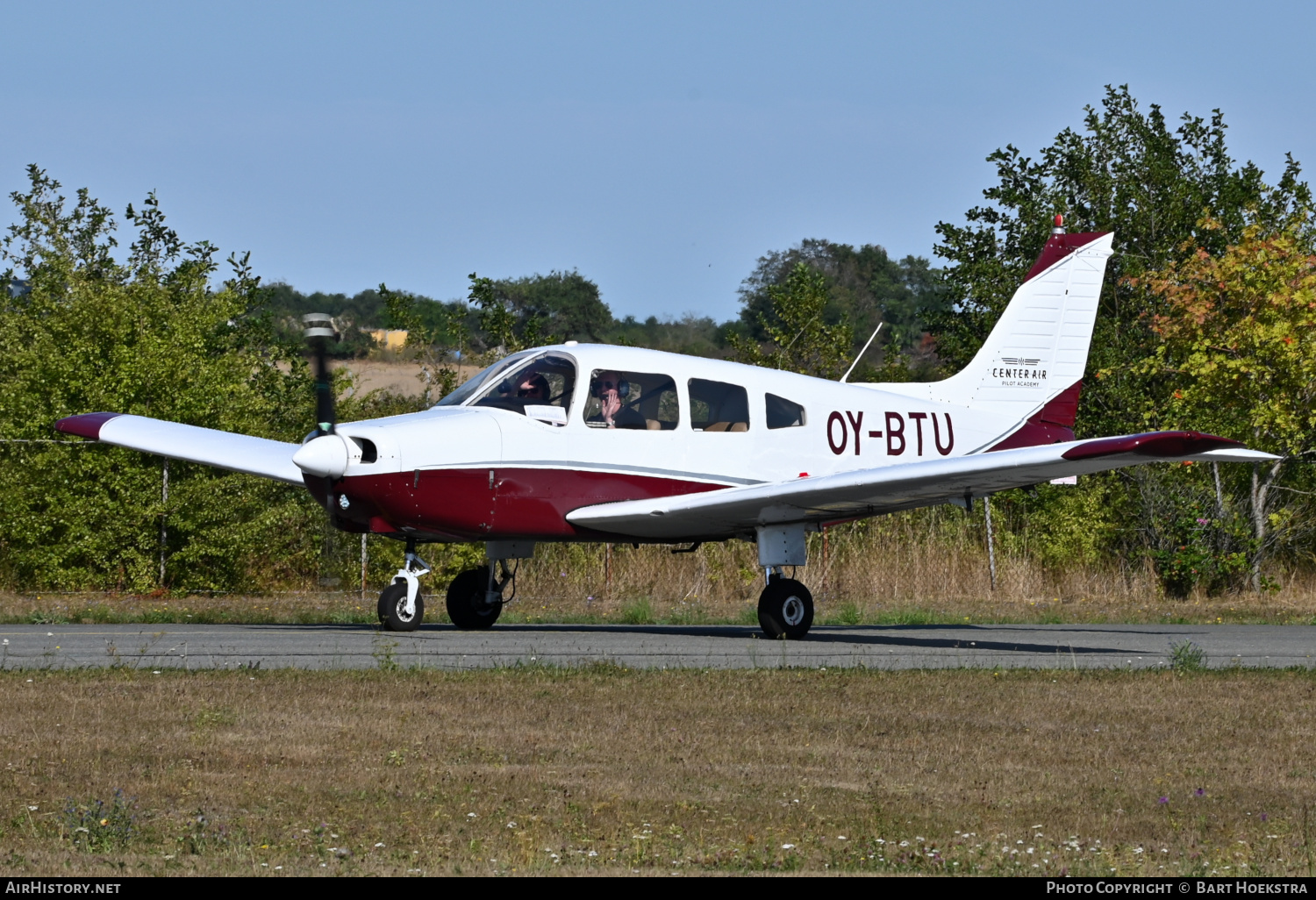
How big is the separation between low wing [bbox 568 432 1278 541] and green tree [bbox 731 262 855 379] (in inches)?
482

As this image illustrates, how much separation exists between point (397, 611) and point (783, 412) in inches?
170

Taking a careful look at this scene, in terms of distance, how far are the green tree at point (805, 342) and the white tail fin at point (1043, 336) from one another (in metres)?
8.95

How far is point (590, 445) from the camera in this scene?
49.2ft

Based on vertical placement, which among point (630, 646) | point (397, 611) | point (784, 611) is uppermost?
point (397, 611)

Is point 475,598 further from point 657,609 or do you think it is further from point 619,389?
point 657,609

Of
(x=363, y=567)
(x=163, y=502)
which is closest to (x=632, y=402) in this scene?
(x=363, y=567)

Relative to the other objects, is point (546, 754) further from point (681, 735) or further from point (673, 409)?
point (673, 409)

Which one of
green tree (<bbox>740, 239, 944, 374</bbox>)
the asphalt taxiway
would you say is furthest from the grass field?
green tree (<bbox>740, 239, 944, 374</bbox>)

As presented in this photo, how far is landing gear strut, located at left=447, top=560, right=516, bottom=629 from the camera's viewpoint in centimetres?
1603

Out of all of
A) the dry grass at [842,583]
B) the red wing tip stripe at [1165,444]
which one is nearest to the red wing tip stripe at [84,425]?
the dry grass at [842,583]

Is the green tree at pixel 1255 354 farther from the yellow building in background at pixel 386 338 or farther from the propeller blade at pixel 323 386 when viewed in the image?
the yellow building in background at pixel 386 338

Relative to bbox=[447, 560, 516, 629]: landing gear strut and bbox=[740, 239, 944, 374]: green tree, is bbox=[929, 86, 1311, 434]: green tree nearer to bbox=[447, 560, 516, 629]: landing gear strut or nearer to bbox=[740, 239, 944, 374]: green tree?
bbox=[447, 560, 516, 629]: landing gear strut

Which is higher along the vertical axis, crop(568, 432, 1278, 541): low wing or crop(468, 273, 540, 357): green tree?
crop(468, 273, 540, 357): green tree

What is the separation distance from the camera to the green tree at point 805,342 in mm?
28042
